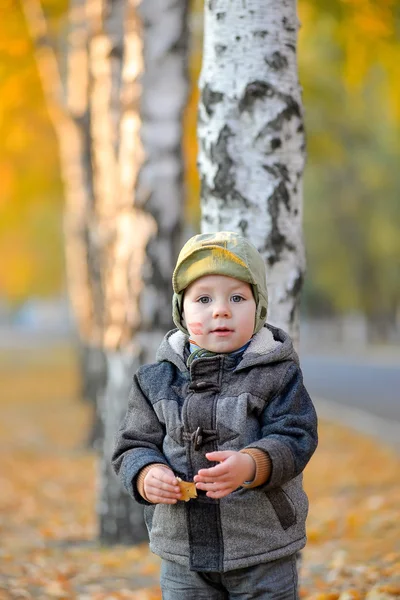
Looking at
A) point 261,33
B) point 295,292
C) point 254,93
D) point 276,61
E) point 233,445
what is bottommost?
point 233,445

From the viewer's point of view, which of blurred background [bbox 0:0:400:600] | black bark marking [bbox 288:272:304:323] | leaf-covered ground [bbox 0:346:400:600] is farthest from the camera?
blurred background [bbox 0:0:400:600]

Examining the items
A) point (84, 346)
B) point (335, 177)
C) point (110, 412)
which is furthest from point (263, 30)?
point (335, 177)

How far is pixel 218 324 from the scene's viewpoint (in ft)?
9.71

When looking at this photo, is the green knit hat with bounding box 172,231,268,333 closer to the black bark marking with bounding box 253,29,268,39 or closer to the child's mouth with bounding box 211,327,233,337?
the child's mouth with bounding box 211,327,233,337

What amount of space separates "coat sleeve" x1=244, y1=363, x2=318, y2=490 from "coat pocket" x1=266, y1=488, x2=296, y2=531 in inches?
3.7

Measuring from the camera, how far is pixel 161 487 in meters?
2.86

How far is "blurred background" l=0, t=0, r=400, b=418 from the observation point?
9375 mm

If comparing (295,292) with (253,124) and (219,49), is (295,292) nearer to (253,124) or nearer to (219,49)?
(253,124)

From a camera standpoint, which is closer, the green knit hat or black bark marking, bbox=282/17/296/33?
the green knit hat

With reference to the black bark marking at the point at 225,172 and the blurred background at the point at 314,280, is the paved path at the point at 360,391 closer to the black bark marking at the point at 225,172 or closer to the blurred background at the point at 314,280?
the blurred background at the point at 314,280

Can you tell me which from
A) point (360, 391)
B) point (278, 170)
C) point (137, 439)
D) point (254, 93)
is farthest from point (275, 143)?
point (360, 391)

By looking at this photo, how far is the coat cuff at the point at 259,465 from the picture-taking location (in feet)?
9.21

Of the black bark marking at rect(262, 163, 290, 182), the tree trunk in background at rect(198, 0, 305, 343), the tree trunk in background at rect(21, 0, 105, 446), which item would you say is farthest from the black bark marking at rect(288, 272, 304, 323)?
the tree trunk in background at rect(21, 0, 105, 446)

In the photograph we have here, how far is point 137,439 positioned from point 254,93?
5.72 feet
